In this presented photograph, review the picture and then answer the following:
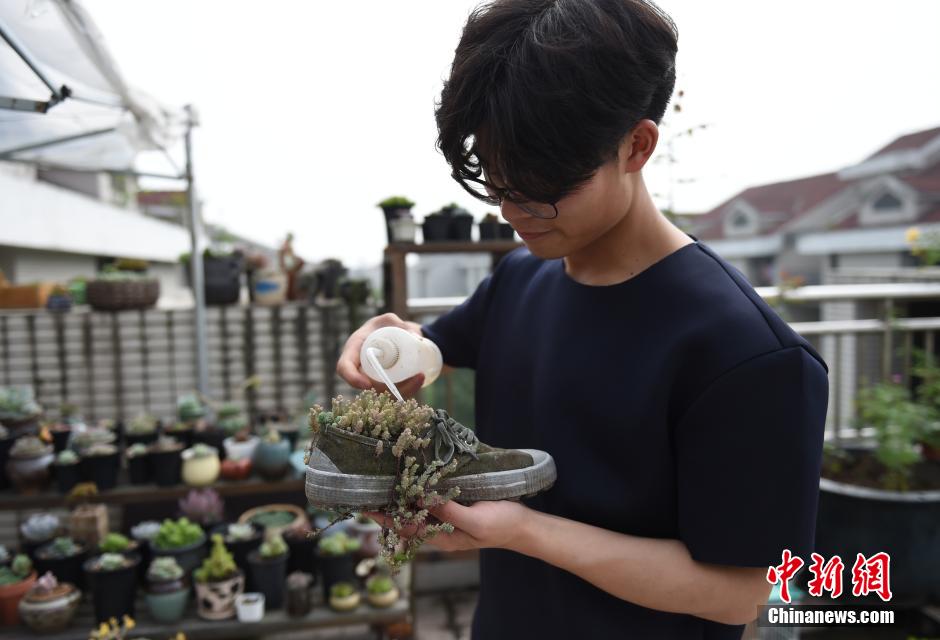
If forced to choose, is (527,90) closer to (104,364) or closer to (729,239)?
(104,364)

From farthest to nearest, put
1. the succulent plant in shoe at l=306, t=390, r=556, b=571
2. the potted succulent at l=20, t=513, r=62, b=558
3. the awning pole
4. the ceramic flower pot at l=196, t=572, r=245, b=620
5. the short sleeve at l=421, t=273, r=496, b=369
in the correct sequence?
1. the awning pole
2. the potted succulent at l=20, t=513, r=62, b=558
3. the ceramic flower pot at l=196, t=572, r=245, b=620
4. the short sleeve at l=421, t=273, r=496, b=369
5. the succulent plant in shoe at l=306, t=390, r=556, b=571

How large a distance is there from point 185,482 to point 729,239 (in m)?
18.8

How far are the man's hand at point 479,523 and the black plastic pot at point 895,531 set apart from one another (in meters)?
2.51

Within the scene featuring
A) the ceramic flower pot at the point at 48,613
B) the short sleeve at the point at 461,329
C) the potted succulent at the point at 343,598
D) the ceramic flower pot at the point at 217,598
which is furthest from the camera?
the potted succulent at the point at 343,598

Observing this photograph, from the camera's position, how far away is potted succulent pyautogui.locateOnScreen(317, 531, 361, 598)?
260 cm

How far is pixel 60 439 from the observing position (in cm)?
289

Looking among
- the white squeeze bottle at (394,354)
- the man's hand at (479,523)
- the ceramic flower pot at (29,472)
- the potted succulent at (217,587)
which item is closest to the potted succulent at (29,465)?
the ceramic flower pot at (29,472)

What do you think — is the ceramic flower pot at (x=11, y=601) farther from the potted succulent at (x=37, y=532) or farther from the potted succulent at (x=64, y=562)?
the potted succulent at (x=37, y=532)

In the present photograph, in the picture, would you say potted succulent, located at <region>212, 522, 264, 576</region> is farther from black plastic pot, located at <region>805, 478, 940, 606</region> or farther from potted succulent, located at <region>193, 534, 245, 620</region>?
black plastic pot, located at <region>805, 478, 940, 606</region>

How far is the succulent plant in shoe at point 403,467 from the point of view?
0.82m

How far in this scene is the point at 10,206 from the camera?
7.13m

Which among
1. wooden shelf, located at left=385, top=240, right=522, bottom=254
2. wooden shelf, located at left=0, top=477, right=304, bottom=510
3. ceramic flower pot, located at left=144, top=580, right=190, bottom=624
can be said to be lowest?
ceramic flower pot, located at left=144, top=580, right=190, bottom=624

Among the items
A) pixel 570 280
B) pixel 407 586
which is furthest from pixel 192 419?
pixel 570 280

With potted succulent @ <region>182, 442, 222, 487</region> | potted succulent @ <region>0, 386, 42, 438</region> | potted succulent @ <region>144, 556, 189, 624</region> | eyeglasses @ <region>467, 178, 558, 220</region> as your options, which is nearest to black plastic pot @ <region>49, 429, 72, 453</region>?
potted succulent @ <region>0, 386, 42, 438</region>
